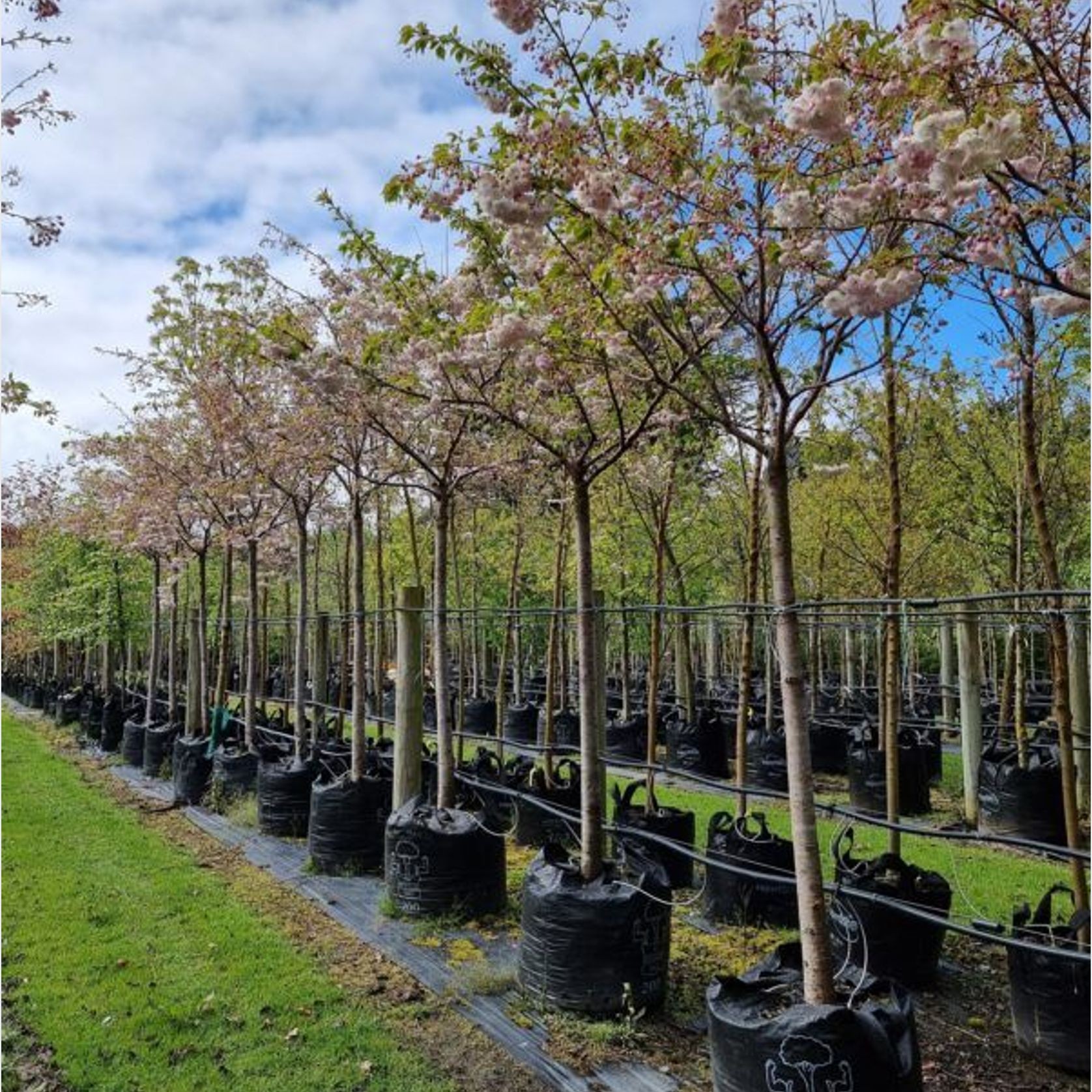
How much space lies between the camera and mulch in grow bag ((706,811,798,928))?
4.88m

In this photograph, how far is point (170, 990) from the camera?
416cm

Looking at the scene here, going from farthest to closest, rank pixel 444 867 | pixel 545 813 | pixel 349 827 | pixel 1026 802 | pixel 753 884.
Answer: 1. pixel 1026 802
2. pixel 545 813
3. pixel 349 827
4. pixel 444 867
5. pixel 753 884

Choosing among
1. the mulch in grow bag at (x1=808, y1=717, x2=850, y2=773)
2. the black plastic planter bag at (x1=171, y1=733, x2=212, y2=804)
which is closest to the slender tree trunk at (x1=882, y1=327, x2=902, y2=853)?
the mulch in grow bag at (x1=808, y1=717, x2=850, y2=773)

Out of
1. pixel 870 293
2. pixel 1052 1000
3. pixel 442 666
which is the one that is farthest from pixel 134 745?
pixel 870 293

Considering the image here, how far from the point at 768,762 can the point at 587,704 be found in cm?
582

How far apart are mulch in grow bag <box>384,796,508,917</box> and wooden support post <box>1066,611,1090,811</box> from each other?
4.85 metres

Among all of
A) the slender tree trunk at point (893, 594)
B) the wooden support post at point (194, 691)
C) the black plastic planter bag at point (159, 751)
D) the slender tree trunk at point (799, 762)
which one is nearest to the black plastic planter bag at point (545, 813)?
the slender tree trunk at point (893, 594)

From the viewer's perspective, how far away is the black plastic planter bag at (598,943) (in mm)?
3738

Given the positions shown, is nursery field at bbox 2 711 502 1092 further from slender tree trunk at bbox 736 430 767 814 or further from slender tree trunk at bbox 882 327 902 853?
slender tree trunk at bbox 882 327 902 853

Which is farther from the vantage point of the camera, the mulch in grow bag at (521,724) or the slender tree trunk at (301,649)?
the mulch in grow bag at (521,724)

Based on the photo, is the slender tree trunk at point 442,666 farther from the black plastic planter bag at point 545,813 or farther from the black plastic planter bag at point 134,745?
the black plastic planter bag at point 134,745

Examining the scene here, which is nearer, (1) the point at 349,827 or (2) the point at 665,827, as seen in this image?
(2) the point at 665,827

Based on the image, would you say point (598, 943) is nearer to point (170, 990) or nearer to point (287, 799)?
point (170, 990)

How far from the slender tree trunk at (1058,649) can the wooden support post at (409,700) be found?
12.0 feet
